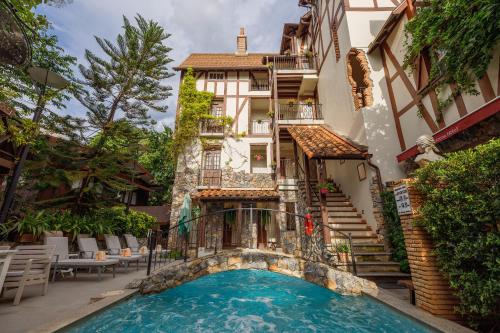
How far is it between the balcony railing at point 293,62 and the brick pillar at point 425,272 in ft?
34.0

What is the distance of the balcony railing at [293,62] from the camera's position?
39.0ft

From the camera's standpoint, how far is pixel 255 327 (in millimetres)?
3176

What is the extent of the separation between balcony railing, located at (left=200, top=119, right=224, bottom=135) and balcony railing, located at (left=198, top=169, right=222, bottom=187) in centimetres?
240

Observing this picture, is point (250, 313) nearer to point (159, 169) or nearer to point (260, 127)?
point (260, 127)

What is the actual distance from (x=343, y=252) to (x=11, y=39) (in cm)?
676

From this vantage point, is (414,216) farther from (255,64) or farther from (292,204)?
(255,64)

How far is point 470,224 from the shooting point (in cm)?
256

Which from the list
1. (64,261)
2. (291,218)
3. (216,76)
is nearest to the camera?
(64,261)

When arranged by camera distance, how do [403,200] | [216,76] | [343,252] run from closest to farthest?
[403,200] → [343,252] → [216,76]

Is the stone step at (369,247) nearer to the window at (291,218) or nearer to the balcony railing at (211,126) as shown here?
the window at (291,218)

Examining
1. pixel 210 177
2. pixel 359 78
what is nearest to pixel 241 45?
pixel 210 177

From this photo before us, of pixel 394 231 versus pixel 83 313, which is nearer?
pixel 83 313

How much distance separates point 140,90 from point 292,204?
8.90m

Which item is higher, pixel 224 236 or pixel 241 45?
pixel 241 45
